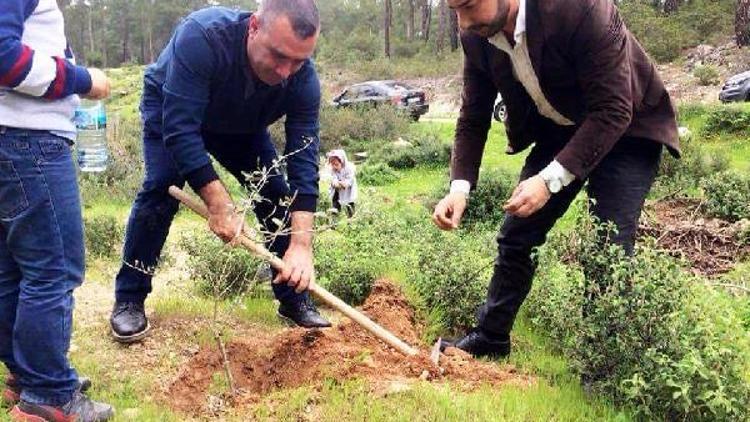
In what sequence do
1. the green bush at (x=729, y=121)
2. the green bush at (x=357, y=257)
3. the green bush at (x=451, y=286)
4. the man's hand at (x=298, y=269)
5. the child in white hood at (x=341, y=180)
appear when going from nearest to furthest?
the man's hand at (x=298, y=269), the green bush at (x=451, y=286), the green bush at (x=357, y=257), the child in white hood at (x=341, y=180), the green bush at (x=729, y=121)

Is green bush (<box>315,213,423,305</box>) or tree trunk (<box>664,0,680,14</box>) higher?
green bush (<box>315,213,423,305</box>)

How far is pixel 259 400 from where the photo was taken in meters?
3.25

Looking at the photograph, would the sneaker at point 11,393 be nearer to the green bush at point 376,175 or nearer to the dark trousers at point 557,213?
the dark trousers at point 557,213

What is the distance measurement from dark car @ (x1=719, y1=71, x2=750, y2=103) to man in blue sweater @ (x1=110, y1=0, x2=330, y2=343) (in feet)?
57.5

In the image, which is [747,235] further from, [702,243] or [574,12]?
[574,12]

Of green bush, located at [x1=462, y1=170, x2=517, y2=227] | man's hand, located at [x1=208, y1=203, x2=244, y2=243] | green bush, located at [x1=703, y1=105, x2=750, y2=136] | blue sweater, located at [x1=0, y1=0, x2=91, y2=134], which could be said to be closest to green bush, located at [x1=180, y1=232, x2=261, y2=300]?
man's hand, located at [x1=208, y1=203, x2=244, y2=243]

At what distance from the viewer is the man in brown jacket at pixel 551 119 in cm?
301

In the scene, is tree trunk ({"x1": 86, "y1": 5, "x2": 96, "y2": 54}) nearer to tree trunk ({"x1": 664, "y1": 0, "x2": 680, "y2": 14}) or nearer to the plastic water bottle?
tree trunk ({"x1": 664, "y1": 0, "x2": 680, "y2": 14})

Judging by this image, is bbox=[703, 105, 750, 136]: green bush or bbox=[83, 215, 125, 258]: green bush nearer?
bbox=[83, 215, 125, 258]: green bush

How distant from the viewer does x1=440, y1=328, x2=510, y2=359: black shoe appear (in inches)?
153

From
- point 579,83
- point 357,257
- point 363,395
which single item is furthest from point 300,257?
point 357,257

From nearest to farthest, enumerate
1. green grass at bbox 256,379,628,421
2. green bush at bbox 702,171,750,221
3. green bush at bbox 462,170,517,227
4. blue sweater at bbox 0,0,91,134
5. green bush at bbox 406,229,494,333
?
blue sweater at bbox 0,0,91,134, green grass at bbox 256,379,628,421, green bush at bbox 406,229,494,333, green bush at bbox 702,171,750,221, green bush at bbox 462,170,517,227

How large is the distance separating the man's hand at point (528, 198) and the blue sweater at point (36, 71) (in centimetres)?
174

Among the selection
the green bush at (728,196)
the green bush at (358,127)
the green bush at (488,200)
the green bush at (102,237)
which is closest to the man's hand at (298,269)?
the green bush at (102,237)
